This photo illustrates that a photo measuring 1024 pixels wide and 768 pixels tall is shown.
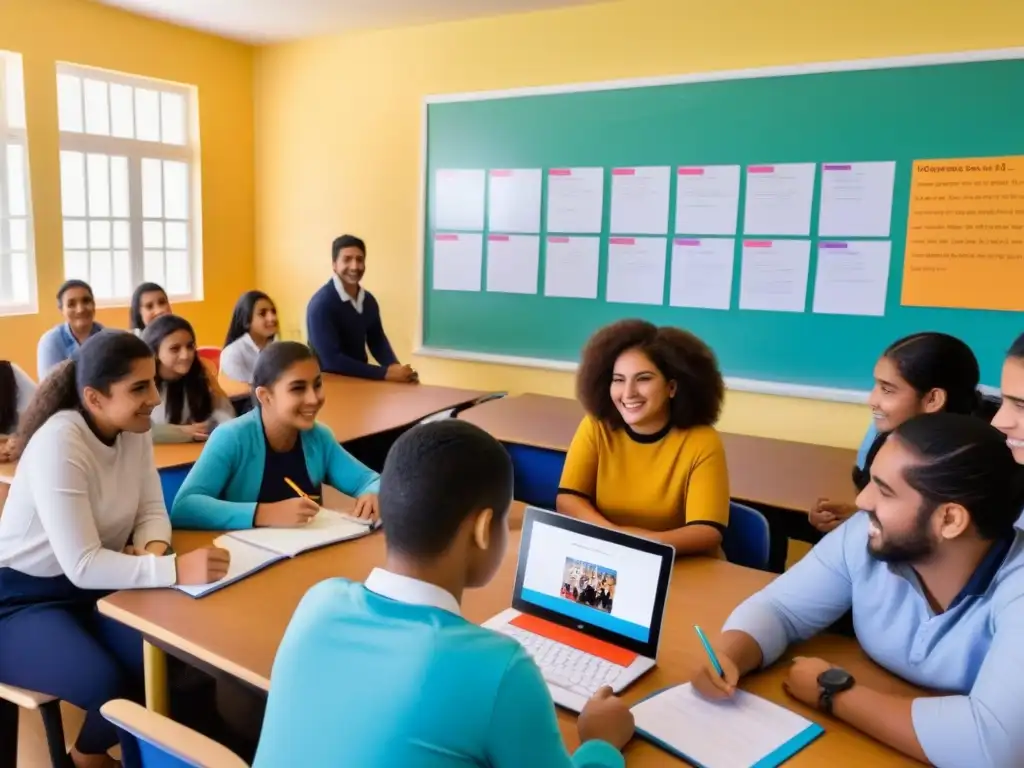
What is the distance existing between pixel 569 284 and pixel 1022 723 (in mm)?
3706

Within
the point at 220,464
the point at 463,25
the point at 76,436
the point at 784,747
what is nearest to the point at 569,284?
the point at 463,25

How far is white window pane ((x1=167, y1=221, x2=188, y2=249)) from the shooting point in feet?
17.9

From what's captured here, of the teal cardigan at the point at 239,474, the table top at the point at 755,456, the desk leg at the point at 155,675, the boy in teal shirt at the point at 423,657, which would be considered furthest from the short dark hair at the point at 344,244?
the boy in teal shirt at the point at 423,657

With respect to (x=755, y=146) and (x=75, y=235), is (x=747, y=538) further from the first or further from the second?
(x=75, y=235)

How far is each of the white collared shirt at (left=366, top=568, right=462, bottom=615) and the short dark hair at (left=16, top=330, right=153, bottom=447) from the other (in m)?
1.11

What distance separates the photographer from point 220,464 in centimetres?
213

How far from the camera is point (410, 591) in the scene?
1025mm

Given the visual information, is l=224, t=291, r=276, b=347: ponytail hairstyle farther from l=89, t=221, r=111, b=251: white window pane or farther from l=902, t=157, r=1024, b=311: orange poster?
l=902, t=157, r=1024, b=311: orange poster

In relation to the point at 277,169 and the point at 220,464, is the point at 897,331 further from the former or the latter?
the point at 277,169

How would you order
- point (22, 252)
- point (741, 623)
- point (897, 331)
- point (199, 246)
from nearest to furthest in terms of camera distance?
point (741, 623)
point (897, 331)
point (22, 252)
point (199, 246)

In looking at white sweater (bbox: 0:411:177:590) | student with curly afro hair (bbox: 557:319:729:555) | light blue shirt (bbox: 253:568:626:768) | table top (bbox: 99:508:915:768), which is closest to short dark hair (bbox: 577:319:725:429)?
student with curly afro hair (bbox: 557:319:729:555)

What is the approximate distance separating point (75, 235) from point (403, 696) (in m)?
4.84

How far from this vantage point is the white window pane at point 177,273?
5473 mm

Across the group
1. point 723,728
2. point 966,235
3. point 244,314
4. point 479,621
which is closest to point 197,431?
point 244,314
